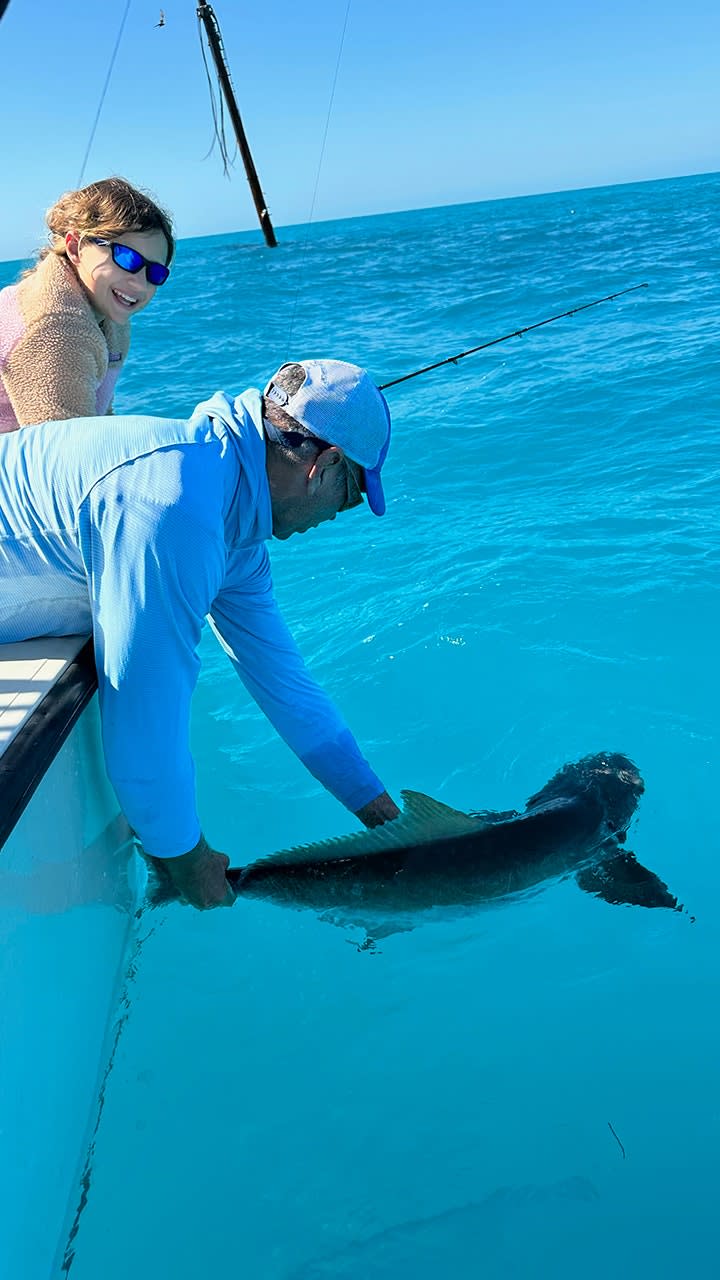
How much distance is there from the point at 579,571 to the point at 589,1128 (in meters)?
4.25

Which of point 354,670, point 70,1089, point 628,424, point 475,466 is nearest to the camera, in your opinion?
point 70,1089

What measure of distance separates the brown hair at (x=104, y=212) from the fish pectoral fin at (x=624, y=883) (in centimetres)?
269

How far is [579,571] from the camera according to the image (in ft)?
21.7

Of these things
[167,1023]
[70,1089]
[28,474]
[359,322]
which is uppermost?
[359,322]

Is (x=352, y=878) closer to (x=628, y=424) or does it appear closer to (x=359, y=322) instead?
(x=628, y=424)

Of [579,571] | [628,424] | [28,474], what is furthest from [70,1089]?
[628,424]

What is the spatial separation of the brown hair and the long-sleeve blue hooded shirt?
841 mm

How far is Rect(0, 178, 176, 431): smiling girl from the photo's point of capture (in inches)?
111

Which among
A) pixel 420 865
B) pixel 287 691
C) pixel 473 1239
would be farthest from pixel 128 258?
pixel 473 1239

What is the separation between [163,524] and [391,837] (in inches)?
56.7

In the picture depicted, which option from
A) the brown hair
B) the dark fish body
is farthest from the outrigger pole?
the dark fish body

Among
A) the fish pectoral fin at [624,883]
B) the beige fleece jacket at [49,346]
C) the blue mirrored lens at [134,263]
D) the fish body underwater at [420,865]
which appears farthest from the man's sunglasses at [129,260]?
the fish pectoral fin at [624,883]

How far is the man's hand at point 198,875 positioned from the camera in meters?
2.59

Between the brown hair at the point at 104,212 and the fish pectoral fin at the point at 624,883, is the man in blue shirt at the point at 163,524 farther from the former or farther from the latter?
the fish pectoral fin at the point at 624,883
